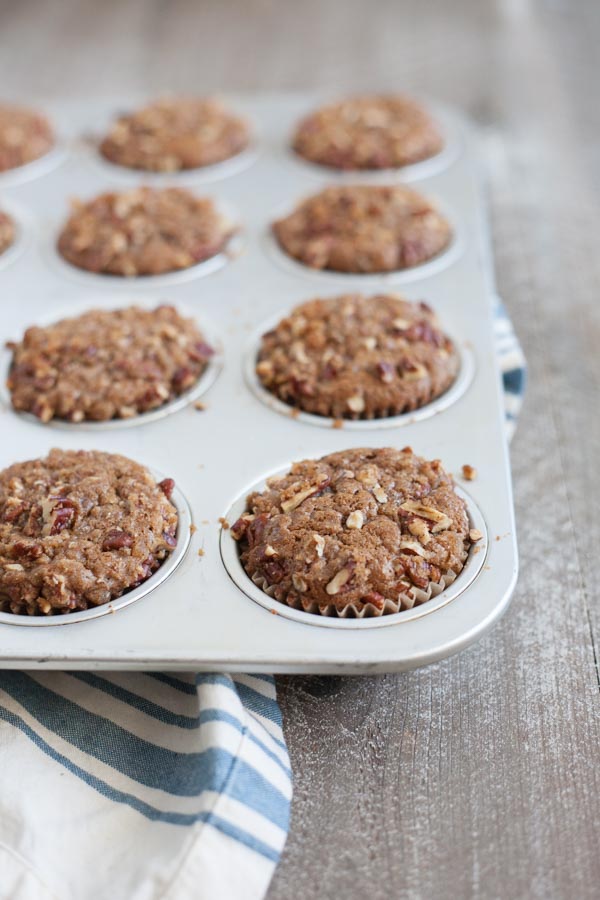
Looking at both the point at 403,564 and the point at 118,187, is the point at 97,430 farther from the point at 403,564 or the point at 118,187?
the point at 118,187

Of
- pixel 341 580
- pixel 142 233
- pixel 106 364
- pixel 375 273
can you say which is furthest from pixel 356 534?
pixel 142 233

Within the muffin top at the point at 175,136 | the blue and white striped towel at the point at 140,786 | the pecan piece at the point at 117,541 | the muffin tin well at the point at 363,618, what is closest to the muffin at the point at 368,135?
the muffin top at the point at 175,136

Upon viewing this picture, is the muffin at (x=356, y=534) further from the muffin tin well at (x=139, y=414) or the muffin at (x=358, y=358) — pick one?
the muffin tin well at (x=139, y=414)

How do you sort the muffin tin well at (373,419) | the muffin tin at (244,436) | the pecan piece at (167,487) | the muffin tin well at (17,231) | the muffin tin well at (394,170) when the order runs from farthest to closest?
the muffin tin well at (394,170) → the muffin tin well at (17,231) → the muffin tin well at (373,419) → the pecan piece at (167,487) → the muffin tin at (244,436)

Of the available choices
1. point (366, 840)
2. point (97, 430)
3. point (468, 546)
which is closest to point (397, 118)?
point (97, 430)

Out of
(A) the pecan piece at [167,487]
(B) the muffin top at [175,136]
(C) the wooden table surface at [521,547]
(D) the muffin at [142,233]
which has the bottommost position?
(C) the wooden table surface at [521,547]

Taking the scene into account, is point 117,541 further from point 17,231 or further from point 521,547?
point 17,231
